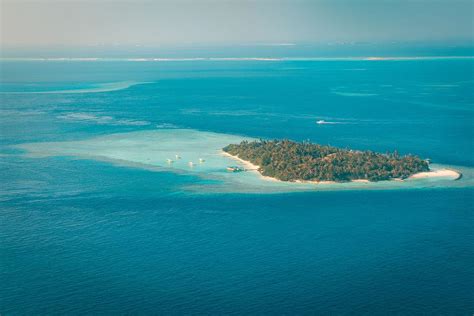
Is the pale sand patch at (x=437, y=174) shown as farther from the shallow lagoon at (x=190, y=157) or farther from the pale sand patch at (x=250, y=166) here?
the pale sand patch at (x=250, y=166)

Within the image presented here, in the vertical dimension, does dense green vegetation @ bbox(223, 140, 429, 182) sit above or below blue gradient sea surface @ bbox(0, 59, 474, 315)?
above

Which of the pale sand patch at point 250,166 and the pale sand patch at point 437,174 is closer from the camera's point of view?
the pale sand patch at point 250,166

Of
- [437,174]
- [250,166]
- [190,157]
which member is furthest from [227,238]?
[437,174]

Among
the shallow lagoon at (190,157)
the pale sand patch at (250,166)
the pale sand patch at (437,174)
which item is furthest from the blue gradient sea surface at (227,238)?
the pale sand patch at (250,166)

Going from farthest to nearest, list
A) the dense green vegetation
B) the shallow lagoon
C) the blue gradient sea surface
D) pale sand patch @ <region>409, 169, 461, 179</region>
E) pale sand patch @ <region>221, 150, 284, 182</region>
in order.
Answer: pale sand patch @ <region>409, 169, 461, 179</region>, pale sand patch @ <region>221, 150, 284, 182</region>, the dense green vegetation, the shallow lagoon, the blue gradient sea surface

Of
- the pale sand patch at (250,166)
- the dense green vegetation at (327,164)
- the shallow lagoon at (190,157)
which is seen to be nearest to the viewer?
the shallow lagoon at (190,157)

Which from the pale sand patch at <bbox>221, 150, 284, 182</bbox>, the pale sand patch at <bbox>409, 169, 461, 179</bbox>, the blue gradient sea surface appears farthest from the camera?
the pale sand patch at <bbox>409, 169, 461, 179</bbox>

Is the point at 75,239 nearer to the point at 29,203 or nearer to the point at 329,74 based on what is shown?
the point at 29,203

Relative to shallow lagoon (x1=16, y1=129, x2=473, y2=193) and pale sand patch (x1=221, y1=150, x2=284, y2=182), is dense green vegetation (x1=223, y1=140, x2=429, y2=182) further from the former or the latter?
shallow lagoon (x1=16, y1=129, x2=473, y2=193)

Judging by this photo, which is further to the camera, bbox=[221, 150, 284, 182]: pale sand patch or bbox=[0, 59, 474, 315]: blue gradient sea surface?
bbox=[221, 150, 284, 182]: pale sand patch

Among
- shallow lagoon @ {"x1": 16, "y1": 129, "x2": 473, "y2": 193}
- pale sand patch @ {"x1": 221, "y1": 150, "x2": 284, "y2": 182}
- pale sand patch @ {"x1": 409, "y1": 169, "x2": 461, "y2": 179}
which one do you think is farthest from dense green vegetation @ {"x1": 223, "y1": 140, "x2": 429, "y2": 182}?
shallow lagoon @ {"x1": 16, "y1": 129, "x2": 473, "y2": 193}

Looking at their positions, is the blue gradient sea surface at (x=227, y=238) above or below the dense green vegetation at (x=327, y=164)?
below
